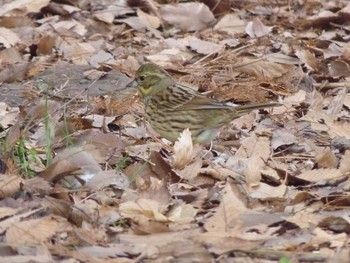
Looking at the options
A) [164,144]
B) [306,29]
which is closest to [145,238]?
[164,144]

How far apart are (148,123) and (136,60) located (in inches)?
55.4

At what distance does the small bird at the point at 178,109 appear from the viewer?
630 cm

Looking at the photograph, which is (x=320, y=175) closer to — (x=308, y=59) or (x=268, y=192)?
(x=268, y=192)

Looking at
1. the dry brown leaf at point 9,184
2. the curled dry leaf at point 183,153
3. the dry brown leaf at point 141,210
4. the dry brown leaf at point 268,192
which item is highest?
the dry brown leaf at point 141,210

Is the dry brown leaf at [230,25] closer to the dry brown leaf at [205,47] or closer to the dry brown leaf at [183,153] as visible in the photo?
the dry brown leaf at [205,47]

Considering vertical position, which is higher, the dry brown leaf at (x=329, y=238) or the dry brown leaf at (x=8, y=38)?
the dry brown leaf at (x=329, y=238)

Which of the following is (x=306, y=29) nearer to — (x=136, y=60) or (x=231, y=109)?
(x=136, y=60)

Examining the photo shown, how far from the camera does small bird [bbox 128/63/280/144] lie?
630 centimetres

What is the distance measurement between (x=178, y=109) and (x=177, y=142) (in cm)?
75

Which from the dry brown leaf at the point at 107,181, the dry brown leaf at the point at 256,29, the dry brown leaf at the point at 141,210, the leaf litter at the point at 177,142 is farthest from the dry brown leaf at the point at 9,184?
the dry brown leaf at the point at 256,29

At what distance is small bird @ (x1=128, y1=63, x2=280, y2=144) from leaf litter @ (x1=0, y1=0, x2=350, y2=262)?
121mm

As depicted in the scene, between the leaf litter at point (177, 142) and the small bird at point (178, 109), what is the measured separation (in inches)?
4.8

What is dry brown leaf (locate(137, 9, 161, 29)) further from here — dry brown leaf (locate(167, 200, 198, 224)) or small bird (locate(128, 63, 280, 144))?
dry brown leaf (locate(167, 200, 198, 224))

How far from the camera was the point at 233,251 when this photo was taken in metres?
4.19
